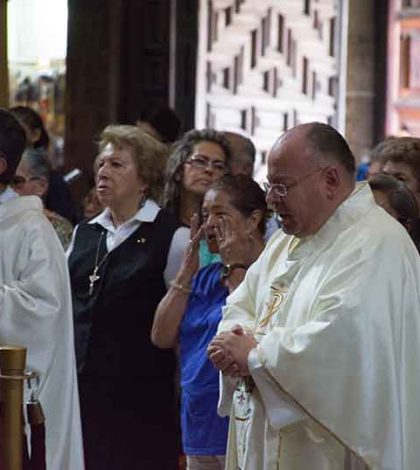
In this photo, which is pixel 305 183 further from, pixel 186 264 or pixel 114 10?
pixel 114 10

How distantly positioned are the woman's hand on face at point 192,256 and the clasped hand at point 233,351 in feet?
3.80

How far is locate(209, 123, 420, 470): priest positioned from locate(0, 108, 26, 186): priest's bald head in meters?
1.19

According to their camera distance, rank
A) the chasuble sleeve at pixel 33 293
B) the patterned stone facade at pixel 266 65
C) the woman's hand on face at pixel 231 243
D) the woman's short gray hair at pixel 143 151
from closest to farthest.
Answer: the chasuble sleeve at pixel 33 293, the woman's hand on face at pixel 231 243, the woman's short gray hair at pixel 143 151, the patterned stone facade at pixel 266 65

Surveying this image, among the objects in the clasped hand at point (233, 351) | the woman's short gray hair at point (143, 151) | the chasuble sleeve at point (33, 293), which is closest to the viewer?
the clasped hand at point (233, 351)

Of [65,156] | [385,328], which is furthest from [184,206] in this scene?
[65,156]

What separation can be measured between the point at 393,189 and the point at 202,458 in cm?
118

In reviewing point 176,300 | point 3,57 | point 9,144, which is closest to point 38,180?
point 3,57

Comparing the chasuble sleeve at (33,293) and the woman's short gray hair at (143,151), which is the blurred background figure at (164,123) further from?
the chasuble sleeve at (33,293)

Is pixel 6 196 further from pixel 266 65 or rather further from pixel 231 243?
pixel 266 65

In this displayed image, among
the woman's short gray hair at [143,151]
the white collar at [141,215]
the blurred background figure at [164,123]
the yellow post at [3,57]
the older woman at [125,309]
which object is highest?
the yellow post at [3,57]

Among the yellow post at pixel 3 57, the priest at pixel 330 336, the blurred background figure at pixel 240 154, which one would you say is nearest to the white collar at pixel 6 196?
the priest at pixel 330 336

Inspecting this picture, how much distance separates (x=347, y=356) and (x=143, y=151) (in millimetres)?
2103

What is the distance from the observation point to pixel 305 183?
14.7 ft

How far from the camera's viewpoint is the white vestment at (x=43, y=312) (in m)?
5.35
